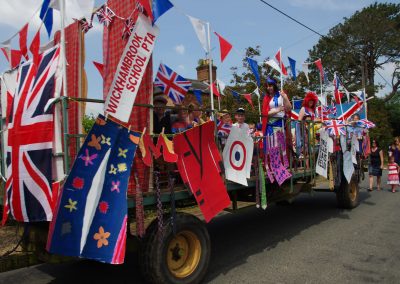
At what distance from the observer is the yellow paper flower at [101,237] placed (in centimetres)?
331

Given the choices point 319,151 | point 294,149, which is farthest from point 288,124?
point 319,151

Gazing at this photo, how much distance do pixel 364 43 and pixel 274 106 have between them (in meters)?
42.1

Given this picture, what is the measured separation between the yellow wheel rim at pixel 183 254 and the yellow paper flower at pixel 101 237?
2.62 ft

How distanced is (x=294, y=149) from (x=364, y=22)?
42.1 meters

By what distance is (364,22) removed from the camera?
4266 centimetres

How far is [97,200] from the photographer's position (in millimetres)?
3312

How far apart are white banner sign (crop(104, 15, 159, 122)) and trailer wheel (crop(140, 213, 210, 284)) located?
1.28m

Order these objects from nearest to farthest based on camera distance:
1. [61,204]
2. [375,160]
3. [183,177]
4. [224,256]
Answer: [61,204], [183,177], [224,256], [375,160]

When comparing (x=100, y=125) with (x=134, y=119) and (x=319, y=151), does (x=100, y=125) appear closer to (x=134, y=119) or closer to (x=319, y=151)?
(x=134, y=119)

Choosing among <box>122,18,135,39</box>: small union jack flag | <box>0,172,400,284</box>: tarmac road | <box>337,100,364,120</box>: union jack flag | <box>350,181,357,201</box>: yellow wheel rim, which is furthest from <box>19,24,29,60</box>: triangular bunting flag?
<box>337,100,364,120</box>: union jack flag

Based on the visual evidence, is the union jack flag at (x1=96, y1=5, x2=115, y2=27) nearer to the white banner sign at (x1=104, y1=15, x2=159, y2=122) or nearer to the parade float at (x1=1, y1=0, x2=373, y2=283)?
the parade float at (x1=1, y1=0, x2=373, y2=283)

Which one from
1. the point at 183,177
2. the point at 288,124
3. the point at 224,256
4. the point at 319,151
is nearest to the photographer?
the point at 183,177

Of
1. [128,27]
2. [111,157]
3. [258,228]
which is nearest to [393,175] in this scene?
[258,228]

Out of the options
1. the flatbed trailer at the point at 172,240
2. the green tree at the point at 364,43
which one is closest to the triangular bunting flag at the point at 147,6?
the flatbed trailer at the point at 172,240
